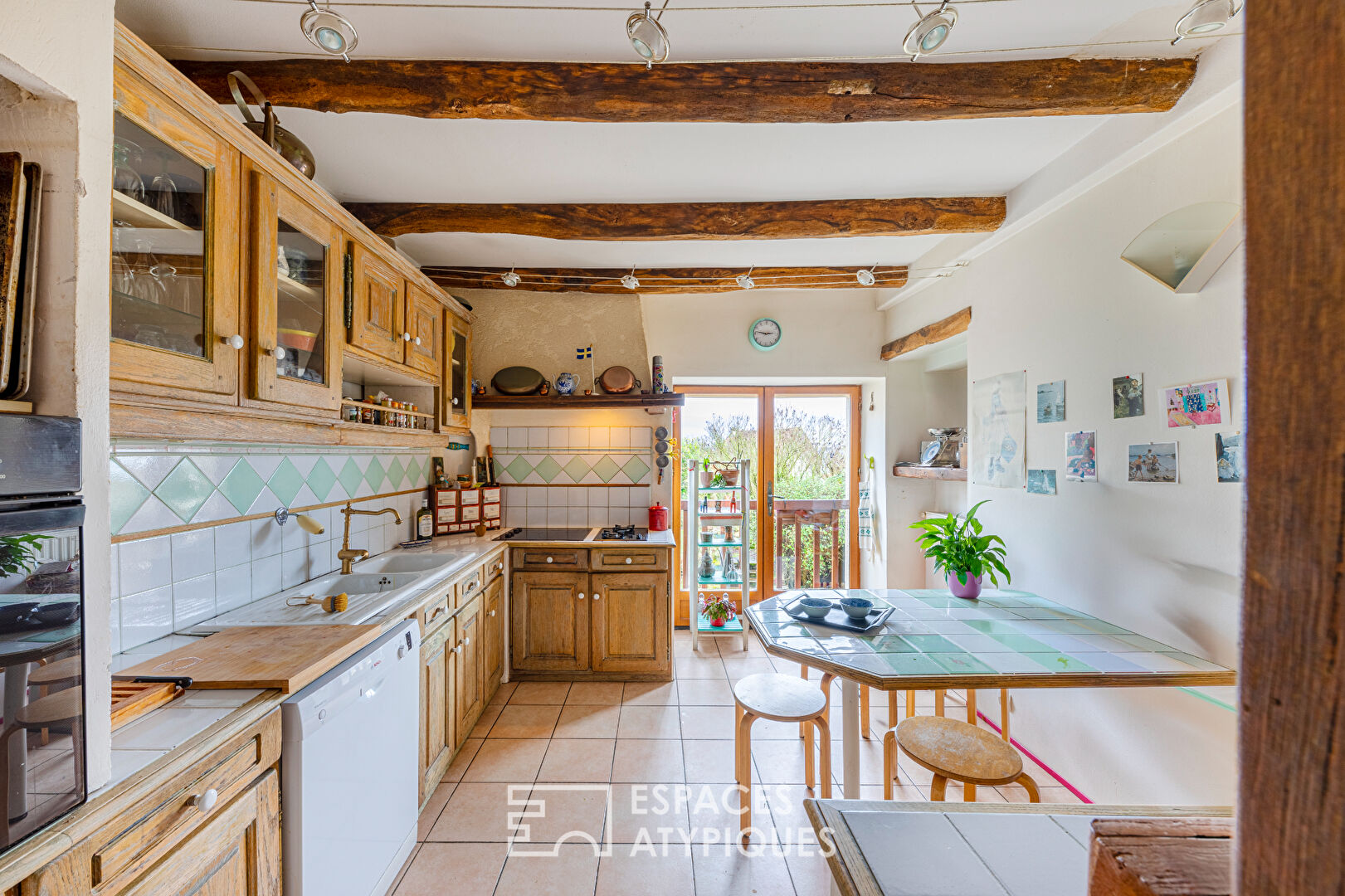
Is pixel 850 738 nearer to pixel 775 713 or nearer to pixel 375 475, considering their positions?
pixel 775 713

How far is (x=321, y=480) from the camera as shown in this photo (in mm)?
2361

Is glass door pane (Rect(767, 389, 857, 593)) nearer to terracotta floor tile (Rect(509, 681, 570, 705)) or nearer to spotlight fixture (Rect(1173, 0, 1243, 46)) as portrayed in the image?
terracotta floor tile (Rect(509, 681, 570, 705))

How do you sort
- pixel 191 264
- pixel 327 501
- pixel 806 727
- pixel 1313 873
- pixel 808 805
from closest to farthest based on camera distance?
pixel 1313 873 < pixel 808 805 < pixel 191 264 < pixel 806 727 < pixel 327 501

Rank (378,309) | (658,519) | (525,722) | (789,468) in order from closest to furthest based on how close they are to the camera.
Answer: (378,309)
(525,722)
(658,519)
(789,468)

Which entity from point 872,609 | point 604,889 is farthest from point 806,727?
point 604,889

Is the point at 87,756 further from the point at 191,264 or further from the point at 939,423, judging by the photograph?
the point at 939,423

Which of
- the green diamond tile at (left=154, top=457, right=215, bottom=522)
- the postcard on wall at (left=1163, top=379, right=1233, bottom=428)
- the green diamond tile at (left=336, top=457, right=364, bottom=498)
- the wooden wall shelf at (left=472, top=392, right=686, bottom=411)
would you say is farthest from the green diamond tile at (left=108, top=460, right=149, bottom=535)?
the postcard on wall at (left=1163, top=379, right=1233, bottom=428)

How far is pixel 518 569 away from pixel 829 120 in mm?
2710

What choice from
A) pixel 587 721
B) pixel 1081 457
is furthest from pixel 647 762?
pixel 1081 457

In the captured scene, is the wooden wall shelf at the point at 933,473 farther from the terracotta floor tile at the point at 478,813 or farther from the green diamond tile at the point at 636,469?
the terracotta floor tile at the point at 478,813

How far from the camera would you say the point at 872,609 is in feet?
6.59

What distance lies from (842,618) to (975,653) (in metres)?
0.45

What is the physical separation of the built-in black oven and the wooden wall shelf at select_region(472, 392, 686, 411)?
2672 mm

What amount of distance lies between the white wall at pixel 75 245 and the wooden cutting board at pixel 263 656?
0.38 metres
